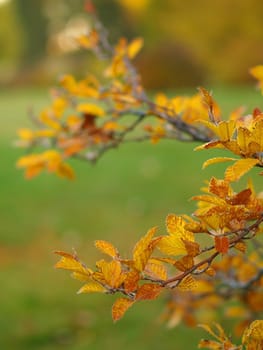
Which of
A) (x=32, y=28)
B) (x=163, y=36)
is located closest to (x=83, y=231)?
(x=163, y=36)

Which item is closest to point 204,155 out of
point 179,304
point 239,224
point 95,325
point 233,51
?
point 95,325

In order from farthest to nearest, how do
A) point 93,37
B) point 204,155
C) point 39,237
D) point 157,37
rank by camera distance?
point 157,37, point 204,155, point 39,237, point 93,37

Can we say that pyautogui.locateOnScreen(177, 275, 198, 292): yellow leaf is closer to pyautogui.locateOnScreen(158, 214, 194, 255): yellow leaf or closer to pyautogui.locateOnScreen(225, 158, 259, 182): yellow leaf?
pyautogui.locateOnScreen(158, 214, 194, 255): yellow leaf

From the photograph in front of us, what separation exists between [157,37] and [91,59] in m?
2.84

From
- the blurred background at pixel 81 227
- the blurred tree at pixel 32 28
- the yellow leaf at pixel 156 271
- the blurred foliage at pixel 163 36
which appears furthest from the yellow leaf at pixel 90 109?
the blurred tree at pixel 32 28

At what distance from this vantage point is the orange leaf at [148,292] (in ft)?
3.19

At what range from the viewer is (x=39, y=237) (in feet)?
17.6

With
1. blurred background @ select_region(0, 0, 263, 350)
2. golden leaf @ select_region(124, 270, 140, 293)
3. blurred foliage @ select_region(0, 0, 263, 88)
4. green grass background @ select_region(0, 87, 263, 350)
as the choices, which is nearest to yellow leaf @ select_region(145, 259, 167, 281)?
golden leaf @ select_region(124, 270, 140, 293)

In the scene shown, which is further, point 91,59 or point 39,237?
point 91,59

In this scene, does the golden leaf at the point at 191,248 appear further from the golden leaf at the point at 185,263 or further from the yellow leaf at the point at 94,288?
the yellow leaf at the point at 94,288

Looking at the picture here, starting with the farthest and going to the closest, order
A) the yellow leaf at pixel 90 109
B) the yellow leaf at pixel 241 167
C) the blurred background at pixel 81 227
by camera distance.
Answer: the blurred background at pixel 81 227 < the yellow leaf at pixel 90 109 < the yellow leaf at pixel 241 167

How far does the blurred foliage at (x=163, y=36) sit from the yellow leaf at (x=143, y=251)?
43.6 ft

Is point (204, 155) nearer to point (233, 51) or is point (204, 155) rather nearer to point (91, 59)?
point (233, 51)

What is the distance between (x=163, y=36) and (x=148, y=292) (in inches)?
934
